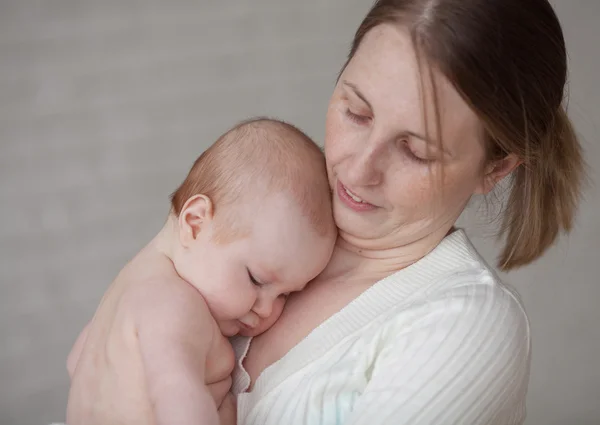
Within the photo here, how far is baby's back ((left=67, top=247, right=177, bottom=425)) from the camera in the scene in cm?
112

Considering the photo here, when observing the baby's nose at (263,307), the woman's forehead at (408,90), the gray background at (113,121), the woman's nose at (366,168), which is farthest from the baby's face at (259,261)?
the gray background at (113,121)

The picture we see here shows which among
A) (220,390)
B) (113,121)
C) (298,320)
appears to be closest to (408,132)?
(298,320)

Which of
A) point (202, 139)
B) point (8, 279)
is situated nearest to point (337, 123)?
point (202, 139)

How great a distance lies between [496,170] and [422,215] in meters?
0.14

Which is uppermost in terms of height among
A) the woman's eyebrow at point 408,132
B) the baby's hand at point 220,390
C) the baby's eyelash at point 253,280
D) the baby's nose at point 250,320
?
the woman's eyebrow at point 408,132

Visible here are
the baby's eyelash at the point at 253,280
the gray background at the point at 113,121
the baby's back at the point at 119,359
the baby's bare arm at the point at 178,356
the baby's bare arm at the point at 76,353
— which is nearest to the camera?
the baby's bare arm at the point at 178,356

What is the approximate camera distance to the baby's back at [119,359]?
112cm

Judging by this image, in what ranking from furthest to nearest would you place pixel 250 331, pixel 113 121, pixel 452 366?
1. pixel 113 121
2. pixel 250 331
3. pixel 452 366

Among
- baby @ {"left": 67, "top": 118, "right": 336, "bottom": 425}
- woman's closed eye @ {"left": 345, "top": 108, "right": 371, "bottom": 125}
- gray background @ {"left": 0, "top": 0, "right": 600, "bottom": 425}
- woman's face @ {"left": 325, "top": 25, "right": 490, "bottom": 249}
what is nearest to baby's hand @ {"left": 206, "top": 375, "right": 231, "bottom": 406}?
baby @ {"left": 67, "top": 118, "right": 336, "bottom": 425}

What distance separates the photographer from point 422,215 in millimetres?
1249

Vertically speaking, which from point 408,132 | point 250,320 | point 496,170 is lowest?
point 250,320

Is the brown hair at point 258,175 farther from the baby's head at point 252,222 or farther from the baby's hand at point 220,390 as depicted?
the baby's hand at point 220,390

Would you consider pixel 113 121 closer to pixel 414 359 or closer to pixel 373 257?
pixel 373 257

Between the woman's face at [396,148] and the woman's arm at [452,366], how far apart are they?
0.17 m
